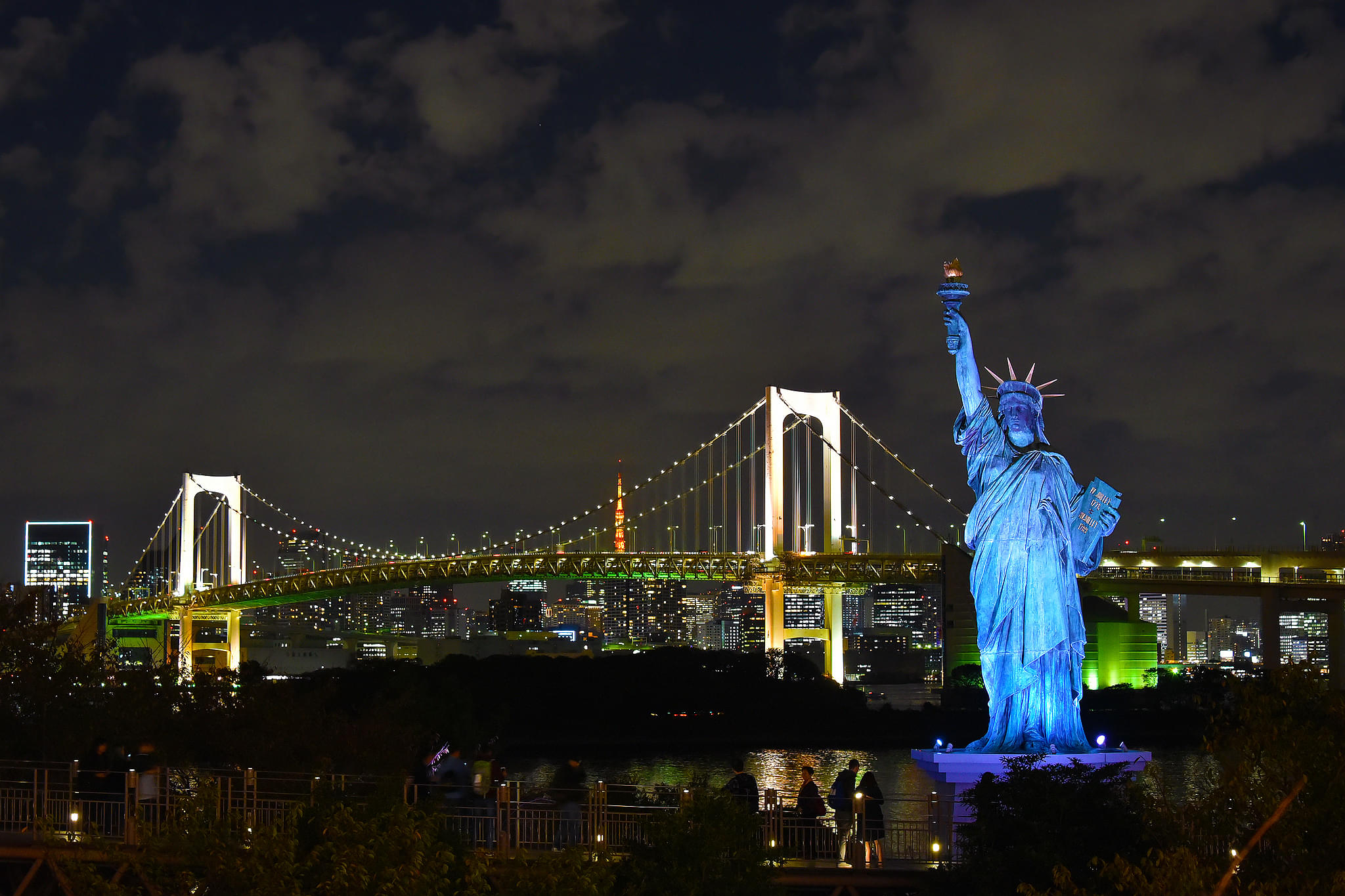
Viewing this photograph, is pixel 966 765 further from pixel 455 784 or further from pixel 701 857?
pixel 701 857

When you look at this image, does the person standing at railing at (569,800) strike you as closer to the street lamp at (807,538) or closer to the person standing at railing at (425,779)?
the person standing at railing at (425,779)

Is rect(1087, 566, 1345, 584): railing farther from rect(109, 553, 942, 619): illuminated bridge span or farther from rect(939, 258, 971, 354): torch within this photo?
rect(939, 258, 971, 354): torch

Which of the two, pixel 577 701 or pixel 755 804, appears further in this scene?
pixel 577 701

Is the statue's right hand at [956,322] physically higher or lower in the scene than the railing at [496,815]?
higher

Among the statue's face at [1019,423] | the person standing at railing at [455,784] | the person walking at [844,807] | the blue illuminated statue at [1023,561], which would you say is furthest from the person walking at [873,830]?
the statue's face at [1019,423]

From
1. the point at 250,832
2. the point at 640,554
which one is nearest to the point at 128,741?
the point at 250,832

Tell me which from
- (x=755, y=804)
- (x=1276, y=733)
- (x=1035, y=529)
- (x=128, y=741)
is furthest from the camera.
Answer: (x=128, y=741)

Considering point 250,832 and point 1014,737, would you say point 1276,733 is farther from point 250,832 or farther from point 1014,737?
point 250,832

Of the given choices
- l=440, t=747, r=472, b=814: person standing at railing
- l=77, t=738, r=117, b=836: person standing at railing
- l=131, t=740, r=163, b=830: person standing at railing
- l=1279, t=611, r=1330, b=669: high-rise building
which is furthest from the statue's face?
l=1279, t=611, r=1330, b=669: high-rise building

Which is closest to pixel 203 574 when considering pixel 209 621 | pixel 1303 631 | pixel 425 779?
pixel 209 621
